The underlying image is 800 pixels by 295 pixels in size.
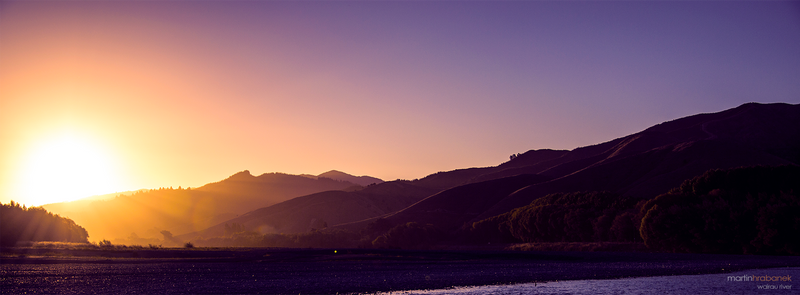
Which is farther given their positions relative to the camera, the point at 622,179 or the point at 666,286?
the point at 622,179

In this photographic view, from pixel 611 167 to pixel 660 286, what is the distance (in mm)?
151279

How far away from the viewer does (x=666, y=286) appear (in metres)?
27.2

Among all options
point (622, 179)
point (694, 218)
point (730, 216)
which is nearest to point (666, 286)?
point (730, 216)

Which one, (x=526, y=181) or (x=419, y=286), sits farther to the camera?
(x=526, y=181)

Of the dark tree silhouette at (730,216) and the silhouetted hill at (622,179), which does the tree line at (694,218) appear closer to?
the dark tree silhouette at (730,216)

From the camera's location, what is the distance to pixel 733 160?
141m

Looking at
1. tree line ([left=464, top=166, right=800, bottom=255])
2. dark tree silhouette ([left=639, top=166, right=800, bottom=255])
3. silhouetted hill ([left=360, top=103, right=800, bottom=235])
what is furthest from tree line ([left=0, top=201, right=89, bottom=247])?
dark tree silhouette ([left=639, top=166, right=800, bottom=255])

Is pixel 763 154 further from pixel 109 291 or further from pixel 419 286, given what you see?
pixel 109 291

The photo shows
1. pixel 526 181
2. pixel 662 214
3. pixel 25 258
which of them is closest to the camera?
pixel 25 258

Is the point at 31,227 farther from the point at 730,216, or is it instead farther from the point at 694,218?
the point at 730,216

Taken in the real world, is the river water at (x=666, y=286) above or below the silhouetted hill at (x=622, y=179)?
below

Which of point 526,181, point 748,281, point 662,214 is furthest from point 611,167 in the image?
point 748,281

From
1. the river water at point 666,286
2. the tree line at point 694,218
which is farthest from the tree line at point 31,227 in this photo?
the tree line at point 694,218

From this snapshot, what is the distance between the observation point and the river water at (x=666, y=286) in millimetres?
25255
